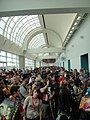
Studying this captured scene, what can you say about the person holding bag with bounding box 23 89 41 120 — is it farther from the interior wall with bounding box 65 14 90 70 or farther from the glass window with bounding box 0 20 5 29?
the glass window with bounding box 0 20 5 29

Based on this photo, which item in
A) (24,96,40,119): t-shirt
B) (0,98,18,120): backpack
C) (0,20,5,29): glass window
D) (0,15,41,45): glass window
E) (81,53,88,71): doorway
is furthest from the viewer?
(0,15,41,45): glass window

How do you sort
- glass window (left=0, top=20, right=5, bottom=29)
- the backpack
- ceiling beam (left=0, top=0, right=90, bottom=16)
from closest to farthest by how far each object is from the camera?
the backpack → ceiling beam (left=0, top=0, right=90, bottom=16) → glass window (left=0, top=20, right=5, bottom=29)

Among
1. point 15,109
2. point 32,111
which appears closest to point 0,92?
point 32,111

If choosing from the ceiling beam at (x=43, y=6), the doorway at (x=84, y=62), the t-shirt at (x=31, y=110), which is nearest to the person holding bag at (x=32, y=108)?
the t-shirt at (x=31, y=110)

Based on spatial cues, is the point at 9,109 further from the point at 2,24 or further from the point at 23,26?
the point at 23,26

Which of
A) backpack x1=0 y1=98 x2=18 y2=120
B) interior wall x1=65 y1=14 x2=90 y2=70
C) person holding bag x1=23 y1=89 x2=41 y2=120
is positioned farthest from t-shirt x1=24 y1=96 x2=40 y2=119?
interior wall x1=65 y1=14 x2=90 y2=70

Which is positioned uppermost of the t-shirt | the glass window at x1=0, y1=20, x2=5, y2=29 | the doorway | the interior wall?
the glass window at x1=0, y1=20, x2=5, y2=29

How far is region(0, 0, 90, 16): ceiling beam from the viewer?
6.98m

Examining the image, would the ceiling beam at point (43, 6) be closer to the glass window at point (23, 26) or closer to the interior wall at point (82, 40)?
the interior wall at point (82, 40)

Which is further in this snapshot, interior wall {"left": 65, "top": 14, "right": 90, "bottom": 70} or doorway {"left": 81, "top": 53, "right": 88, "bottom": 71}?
doorway {"left": 81, "top": 53, "right": 88, "bottom": 71}

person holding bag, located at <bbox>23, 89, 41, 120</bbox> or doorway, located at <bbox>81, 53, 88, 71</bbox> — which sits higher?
doorway, located at <bbox>81, 53, 88, 71</bbox>

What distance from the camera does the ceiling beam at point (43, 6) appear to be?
275 inches

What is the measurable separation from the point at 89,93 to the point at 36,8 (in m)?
3.94

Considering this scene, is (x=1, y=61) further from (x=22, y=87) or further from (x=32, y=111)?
(x=32, y=111)
